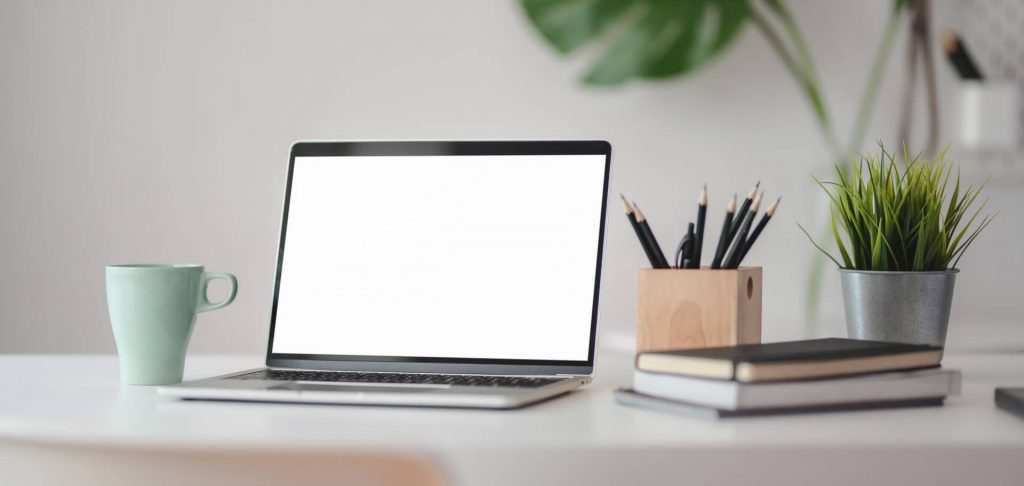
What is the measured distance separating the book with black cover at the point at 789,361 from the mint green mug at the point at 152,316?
37 centimetres

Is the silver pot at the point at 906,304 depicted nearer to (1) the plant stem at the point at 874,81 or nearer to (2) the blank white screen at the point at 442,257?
(2) the blank white screen at the point at 442,257

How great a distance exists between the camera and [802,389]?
2.03ft

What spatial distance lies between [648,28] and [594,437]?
1629 mm

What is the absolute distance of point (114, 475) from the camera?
0.58m

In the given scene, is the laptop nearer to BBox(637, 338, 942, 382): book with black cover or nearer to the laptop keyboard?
the laptop keyboard

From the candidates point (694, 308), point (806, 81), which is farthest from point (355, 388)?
point (806, 81)

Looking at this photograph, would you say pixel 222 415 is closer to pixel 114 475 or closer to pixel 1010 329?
pixel 114 475

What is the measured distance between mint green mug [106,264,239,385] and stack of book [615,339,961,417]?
1.18ft

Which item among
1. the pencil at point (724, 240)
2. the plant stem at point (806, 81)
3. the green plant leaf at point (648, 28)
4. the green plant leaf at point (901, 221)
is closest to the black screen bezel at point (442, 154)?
the pencil at point (724, 240)

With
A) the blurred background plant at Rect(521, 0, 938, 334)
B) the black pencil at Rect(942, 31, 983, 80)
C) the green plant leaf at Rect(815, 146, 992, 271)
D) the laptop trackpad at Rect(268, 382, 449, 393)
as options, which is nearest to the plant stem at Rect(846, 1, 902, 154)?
the blurred background plant at Rect(521, 0, 938, 334)

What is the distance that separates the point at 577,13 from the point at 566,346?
4.60 feet

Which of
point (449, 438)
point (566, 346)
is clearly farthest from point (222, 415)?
point (566, 346)

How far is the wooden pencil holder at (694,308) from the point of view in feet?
2.53

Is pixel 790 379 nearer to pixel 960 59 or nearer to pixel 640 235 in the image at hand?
pixel 640 235
